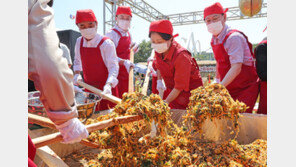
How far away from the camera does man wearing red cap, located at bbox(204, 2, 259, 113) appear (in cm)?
296

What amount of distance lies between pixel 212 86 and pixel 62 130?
5.87 ft

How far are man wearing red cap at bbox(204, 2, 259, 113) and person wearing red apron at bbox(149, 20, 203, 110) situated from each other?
0.49 metres

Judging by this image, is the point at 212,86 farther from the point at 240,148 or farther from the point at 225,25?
the point at 225,25

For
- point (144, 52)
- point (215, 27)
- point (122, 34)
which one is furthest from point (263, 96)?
point (144, 52)

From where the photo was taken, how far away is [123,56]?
16.0ft

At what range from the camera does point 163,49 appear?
10.8 feet

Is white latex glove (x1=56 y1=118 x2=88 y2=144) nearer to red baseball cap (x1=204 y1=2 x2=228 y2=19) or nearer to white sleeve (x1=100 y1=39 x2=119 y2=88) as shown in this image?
white sleeve (x1=100 y1=39 x2=119 y2=88)

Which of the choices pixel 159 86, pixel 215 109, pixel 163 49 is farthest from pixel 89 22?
pixel 215 109

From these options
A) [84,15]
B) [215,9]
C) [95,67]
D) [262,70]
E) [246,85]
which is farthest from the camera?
[95,67]

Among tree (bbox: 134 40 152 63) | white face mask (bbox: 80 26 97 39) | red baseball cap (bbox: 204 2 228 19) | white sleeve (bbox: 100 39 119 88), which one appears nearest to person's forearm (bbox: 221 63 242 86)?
red baseball cap (bbox: 204 2 228 19)

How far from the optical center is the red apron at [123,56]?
14.2ft

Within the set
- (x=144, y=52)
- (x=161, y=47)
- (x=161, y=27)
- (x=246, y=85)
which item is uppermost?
(x=144, y=52)

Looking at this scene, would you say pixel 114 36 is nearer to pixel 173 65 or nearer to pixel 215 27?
pixel 173 65

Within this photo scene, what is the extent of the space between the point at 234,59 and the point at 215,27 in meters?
0.75
